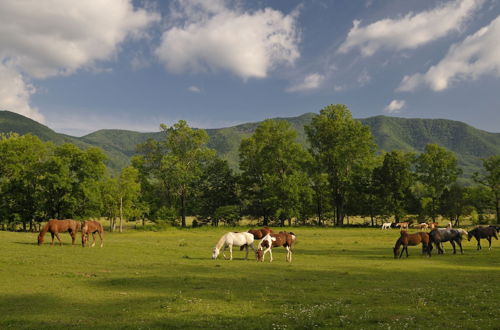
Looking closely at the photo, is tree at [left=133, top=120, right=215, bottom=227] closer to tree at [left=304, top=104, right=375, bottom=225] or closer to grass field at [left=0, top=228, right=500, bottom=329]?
tree at [left=304, top=104, right=375, bottom=225]

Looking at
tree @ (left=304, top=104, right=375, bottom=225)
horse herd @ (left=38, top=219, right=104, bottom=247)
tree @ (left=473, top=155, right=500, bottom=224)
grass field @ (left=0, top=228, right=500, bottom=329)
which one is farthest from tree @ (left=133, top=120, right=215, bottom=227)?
tree @ (left=473, top=155, right=500, bottom=224)

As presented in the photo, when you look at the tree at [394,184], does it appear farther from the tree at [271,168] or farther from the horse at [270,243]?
the horse at [270,243]

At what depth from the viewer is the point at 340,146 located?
72.8 m

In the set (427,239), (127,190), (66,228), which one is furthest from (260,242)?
(127,190)

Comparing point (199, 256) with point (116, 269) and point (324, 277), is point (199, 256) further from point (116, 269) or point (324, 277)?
point (324, 277)

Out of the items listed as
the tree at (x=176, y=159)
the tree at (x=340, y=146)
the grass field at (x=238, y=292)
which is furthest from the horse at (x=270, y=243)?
the tree at (x=176, y=159)

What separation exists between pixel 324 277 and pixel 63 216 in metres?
54.3

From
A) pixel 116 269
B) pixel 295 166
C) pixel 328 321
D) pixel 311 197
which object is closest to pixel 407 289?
pixel 328 321

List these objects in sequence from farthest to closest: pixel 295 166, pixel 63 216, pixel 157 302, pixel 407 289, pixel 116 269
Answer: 1. pixel 295 166
2. pixel 63 216
3. pixel 116 269
4. pixel 407 289
5. pixel 157 302

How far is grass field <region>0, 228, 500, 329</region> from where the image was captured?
→ 34.6 feet

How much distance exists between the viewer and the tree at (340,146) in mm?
72688

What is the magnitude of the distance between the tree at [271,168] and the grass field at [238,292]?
145 feet

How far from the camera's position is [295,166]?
2997 inches

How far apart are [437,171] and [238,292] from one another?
229 feet
